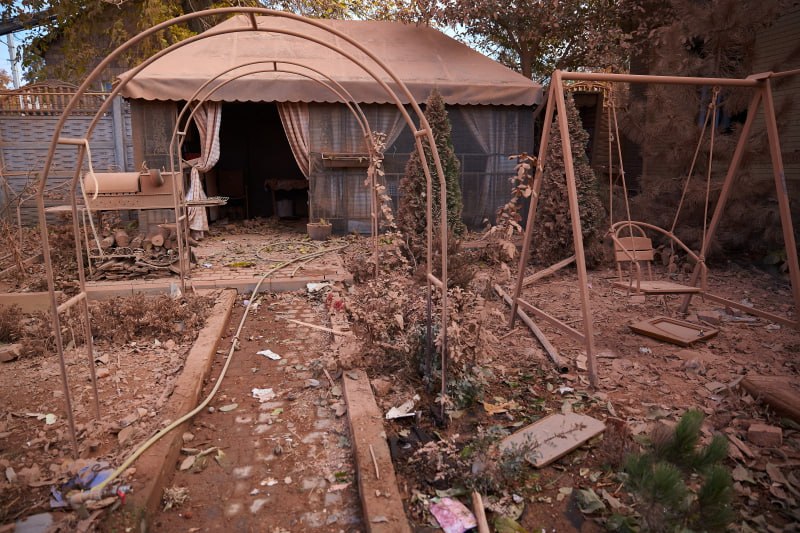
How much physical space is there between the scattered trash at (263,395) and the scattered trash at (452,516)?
171cm

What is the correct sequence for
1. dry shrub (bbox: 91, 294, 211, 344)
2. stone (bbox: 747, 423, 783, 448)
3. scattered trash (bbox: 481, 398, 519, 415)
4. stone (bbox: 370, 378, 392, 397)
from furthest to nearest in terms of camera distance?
dry shrub (bbox: 91, 294, 211, 344) → stone (bbox: 370, 378, 392, 397) → scattered trash (bbox: 481, 398, 519, 415) → stone (bbox: 747, 423, 783, 448)

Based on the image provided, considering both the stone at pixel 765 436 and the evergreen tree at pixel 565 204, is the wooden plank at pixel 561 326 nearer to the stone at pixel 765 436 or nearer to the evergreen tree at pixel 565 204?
the stone at pixel 765 436

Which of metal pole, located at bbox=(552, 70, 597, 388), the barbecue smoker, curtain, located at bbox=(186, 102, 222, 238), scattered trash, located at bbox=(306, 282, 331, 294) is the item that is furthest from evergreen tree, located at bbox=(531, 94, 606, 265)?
curtain, located at bbox=(186, 102, 222, 238)

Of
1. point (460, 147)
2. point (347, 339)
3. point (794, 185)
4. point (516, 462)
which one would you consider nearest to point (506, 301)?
point (347, 339)

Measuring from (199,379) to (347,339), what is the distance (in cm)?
118

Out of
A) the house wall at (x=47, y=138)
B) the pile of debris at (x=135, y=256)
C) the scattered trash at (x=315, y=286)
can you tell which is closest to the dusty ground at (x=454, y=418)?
the scattered trash at (x=315, y=286)

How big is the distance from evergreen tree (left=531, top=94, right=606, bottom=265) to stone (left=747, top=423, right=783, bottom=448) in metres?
4.27

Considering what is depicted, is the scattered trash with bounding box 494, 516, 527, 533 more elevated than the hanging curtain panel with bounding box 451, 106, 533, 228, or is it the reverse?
the hanging curtain panel with bounding box 451, 106, 533, 228

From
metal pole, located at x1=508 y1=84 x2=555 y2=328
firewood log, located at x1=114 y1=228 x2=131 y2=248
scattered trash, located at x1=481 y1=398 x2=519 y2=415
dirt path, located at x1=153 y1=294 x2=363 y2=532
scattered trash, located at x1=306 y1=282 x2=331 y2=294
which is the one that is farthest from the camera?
firewood log, located at x1=114 y1=228 x2=131 y2=248

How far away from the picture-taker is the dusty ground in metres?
2.50

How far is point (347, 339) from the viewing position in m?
4.21

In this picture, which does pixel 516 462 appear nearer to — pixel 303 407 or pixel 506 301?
pixel 303 407

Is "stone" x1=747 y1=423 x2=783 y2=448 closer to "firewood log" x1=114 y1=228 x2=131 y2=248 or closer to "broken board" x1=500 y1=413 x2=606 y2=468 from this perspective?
"broken board" x1=500 y1=413 x2=606 y2=468

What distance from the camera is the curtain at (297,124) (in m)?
9.63
